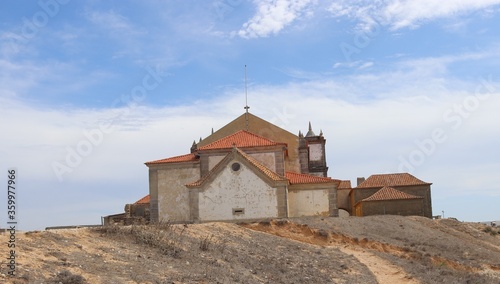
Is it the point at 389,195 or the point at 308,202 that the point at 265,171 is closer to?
the point at 308,202

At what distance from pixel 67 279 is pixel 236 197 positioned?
20958 millimetres

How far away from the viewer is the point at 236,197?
33.0m

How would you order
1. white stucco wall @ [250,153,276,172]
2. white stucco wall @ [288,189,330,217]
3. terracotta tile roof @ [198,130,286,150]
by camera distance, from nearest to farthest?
white stucco wall @ [288,189,330,217] → white stucco wall @ [250,153,276,172] → terracotta tile roof @ [198,130,286,150]

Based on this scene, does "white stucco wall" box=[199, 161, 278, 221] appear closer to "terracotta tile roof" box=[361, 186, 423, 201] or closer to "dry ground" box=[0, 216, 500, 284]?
"dry ground" box=[0, 216, 500, 284]

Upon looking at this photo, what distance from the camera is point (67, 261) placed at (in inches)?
548

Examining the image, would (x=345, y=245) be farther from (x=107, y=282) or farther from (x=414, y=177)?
(x=414, y=177)

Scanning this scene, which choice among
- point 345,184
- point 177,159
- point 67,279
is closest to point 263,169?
point 177,159

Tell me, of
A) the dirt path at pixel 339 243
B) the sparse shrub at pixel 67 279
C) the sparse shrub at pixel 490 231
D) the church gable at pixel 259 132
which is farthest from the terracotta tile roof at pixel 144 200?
the sparse shrub at pixel 67 279

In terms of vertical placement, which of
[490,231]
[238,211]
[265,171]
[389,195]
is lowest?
[490,231]

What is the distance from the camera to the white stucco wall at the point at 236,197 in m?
32.7

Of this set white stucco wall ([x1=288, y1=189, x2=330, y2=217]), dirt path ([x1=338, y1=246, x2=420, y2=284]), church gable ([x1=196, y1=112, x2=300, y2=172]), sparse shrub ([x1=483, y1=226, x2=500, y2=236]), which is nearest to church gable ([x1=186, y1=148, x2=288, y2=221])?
white stucco wall ([x1=288, y1=189, x2=330, y2=217])

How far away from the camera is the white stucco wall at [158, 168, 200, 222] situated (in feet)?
120

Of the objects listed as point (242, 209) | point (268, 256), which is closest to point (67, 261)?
point (268, 256)

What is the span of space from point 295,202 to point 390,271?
11.5m
